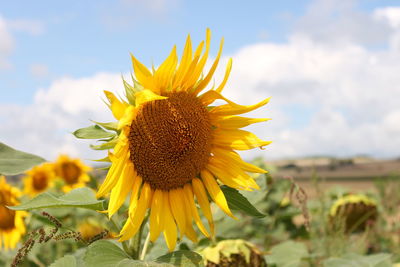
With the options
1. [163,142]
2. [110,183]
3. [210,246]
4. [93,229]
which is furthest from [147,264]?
[93,229]

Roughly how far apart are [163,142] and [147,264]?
1.21 ft

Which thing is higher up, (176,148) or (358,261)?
(176,148)

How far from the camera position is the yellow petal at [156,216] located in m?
1.37

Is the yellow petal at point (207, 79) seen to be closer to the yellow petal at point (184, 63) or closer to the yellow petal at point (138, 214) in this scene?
the yellow petal at point (184, 63)

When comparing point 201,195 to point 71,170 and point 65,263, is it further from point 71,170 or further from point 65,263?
point 71,170

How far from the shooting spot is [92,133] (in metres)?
1.34

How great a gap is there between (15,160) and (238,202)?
0.77m

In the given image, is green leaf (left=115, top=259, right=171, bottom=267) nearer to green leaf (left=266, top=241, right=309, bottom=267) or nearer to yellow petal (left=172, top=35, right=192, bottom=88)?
yellow petal (left=172, top=35, right=192, bottom=88)

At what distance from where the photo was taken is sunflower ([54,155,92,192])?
4828 millimetres

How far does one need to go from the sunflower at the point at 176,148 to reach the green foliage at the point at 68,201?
74 millimetres

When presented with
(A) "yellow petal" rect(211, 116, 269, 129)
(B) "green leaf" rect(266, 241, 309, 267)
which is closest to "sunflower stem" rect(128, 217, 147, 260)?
(A) "yellow petal" rect(211, 116, 269, 129)

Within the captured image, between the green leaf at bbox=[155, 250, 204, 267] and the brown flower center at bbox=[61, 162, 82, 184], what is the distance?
3.70 metres

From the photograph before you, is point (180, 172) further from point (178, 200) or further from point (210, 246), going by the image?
point (210, 246)

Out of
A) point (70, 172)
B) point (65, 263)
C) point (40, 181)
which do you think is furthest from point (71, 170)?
point (65, 263)
